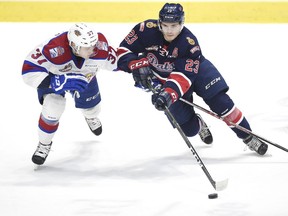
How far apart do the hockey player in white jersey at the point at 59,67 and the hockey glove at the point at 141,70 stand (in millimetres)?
182

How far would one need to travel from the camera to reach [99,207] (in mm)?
3848

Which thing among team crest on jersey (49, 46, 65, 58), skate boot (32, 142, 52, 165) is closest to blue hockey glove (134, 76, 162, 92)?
team crest on jersey (49, 46, 65, 58)

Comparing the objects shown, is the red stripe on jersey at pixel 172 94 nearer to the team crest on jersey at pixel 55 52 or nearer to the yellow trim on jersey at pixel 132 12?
the team crest on jersey at pixel 55 52

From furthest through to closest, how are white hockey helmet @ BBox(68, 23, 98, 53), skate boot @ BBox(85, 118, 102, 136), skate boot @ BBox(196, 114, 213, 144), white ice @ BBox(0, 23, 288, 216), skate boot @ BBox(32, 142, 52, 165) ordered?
skate boot @ BBox(85, 118, 102, 136)
skate boot @ BBox(196, 114, 213, 144)
skate boot @ BBox(32, 142, 52, 165)
white hockey helmet @ BBox(68, 23, 98, 53)
white ice @ BBox(0, 23, 288, 216)

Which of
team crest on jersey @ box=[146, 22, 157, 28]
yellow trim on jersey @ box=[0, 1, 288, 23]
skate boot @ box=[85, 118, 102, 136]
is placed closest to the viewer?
team crest on jersey @ box=[146, 22, 157, 28]

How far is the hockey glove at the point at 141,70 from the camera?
4396mm

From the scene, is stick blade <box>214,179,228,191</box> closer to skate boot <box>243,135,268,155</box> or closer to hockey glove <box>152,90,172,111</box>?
hockey glove <box>152,90,172,111</box>

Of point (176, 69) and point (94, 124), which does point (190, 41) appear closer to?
point (176, 69)

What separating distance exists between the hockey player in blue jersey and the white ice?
0.79ft

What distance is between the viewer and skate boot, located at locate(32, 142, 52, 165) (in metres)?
4.36

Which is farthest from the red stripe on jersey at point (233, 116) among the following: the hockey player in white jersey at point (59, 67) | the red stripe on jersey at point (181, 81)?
the hockey player in white jersey at point (59, 67)

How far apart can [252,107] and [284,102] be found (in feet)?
0.93

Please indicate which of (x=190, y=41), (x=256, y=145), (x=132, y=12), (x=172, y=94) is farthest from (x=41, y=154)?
(x=132, y=12)

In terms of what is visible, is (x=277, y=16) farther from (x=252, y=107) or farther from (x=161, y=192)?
(x=161, y=192)
